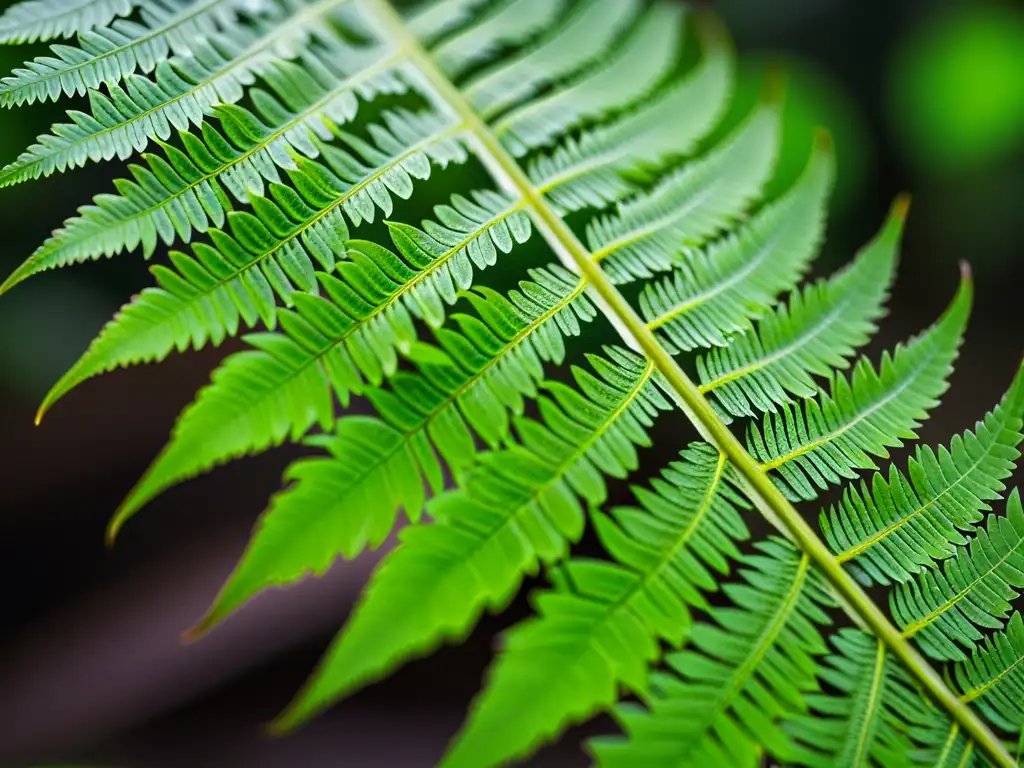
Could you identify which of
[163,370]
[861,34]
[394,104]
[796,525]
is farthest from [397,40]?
[861,34]

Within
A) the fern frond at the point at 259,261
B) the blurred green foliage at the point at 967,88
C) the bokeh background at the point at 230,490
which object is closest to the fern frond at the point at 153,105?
the fern frond at the point at 259,261

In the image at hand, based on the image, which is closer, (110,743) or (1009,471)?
(1009,471)

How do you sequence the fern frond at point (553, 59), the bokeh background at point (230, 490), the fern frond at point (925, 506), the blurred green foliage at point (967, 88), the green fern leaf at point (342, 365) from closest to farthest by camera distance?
the green fern leaf at point (342, 365)
the fern frond at point (925, 506)
the fern frond at point (553, 59)
the bokeh background at point (230, 490)
the blurred green foliage at point (967, 88)

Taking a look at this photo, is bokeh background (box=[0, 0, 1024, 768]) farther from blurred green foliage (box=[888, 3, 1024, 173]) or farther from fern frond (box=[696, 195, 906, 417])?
fern frond (box=[696, 195, 906, 417])

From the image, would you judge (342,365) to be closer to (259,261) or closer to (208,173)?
(259,261)

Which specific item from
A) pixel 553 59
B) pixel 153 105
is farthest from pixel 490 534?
pixel 553 59

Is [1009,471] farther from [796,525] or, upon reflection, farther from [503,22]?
[503,22]

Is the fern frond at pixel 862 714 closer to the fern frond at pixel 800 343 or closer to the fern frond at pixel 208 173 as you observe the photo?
the fern frond at pixel 800 343
